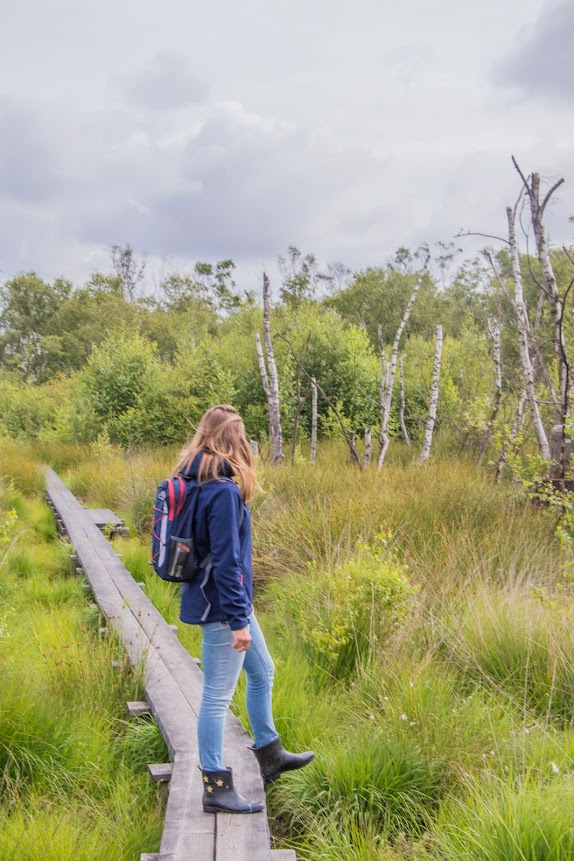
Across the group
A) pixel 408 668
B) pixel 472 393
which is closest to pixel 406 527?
pixel 408 668

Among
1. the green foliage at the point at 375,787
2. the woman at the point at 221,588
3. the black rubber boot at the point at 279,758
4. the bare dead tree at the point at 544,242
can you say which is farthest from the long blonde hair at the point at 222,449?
the bare dead tree at the point at 544,242

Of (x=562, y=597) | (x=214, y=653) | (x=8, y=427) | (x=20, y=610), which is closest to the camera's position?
(x=214, y=653)

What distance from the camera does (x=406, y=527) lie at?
726 cm

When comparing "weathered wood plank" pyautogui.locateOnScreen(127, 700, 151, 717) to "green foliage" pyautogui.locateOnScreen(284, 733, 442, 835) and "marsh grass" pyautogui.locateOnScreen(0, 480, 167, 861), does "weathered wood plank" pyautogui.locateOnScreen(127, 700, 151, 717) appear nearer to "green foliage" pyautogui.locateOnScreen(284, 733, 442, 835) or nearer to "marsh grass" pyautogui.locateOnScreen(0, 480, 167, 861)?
"marsh grass" pyautogui.locateOnScreen(0, 480, 167, 861)

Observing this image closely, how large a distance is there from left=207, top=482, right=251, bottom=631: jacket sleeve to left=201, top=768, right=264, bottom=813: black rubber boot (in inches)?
27.3

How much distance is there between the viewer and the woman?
3168 millimetres

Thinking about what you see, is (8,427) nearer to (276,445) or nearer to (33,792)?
(276,445)

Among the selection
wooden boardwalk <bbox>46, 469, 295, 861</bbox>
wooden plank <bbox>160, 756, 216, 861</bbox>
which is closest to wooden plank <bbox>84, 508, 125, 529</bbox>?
wooden boardwalk <bbox>46, 469, 295, 861</bbox>

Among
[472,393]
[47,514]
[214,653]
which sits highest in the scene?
[472,393]

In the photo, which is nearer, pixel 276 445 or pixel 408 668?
pixel 408 668

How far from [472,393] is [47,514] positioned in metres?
9.54

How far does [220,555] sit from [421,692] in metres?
1.55

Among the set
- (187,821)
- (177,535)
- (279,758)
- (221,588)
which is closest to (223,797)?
(187,821)

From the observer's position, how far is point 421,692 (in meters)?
3.93
